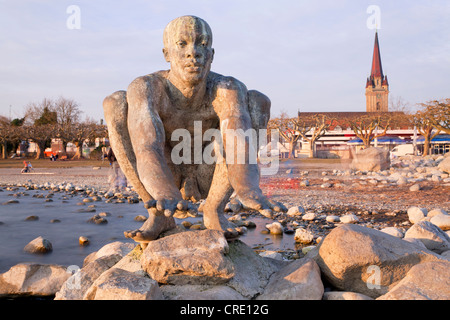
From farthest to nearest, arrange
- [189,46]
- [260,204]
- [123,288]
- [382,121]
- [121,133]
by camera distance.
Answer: [382,121] → [121,133] → [189,46] → [260,204] → [123,288]

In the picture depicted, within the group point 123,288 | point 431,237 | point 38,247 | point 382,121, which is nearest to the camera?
point 123,288

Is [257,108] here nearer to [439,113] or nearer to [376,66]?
[439,113]

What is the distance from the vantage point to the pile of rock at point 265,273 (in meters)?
2.48

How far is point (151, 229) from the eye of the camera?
3516 mm

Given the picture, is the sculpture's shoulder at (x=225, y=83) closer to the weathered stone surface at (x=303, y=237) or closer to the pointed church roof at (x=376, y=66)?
the weathered stone surface at (x=303, y=237)

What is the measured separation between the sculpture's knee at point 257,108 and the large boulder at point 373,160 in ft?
59.3

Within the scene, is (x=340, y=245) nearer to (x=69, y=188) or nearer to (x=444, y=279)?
(x=444, y=279)

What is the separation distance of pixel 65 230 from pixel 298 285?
5.22 metres

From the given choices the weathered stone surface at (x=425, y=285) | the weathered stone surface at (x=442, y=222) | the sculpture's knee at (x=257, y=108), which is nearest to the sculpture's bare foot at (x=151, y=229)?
the sculpture's knee at (x=257, y=108)

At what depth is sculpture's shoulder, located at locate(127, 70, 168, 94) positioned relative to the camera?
3.31 m

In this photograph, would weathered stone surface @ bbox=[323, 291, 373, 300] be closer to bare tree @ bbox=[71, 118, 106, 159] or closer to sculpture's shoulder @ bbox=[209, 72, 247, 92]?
sculpture's shoulder @ bbox=[209, 72, 247, 92]

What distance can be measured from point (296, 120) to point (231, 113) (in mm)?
46285

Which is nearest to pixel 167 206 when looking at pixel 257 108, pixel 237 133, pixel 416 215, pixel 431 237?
pixel 237 133
